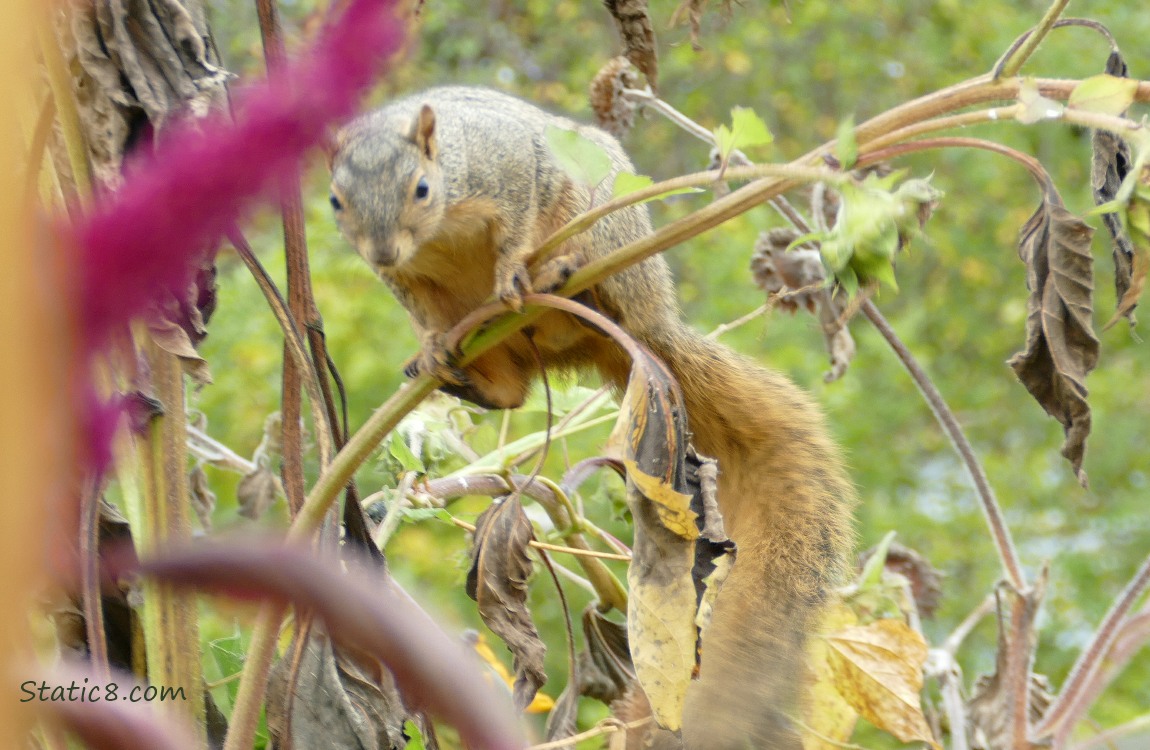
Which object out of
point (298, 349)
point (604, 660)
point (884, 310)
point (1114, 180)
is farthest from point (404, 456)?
point (884, 310)

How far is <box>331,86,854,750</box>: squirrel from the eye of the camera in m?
0.97

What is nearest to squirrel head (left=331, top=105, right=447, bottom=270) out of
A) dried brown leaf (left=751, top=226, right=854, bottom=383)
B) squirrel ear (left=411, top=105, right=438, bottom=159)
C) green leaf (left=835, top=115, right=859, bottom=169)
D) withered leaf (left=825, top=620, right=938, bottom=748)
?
squirrel ear (left=411, top=105, right=438, bottom=159)

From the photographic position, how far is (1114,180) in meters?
0.69

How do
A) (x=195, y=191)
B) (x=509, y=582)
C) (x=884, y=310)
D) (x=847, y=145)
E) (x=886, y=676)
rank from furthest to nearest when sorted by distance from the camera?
(x=884, y=310), (x=886, y=676), (x=509, y=582), (x=847, y=145), (x=195, y=191)

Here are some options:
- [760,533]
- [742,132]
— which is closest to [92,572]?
[742,132]

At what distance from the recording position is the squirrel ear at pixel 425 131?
4.08 feet

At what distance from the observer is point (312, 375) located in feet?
2.24

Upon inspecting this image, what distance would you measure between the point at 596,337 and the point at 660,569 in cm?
59

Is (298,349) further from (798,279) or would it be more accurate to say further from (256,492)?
(798,279)

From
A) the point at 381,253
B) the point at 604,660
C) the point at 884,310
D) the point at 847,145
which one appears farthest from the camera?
the point at 884,310

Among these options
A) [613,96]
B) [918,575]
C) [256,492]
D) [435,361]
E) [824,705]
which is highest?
[613,96]

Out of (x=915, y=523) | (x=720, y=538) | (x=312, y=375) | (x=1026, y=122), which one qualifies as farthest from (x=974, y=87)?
(x=915, y=523)

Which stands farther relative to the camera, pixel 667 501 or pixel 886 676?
pixel 886 676

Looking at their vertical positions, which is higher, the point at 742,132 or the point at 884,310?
the point at 884,310
